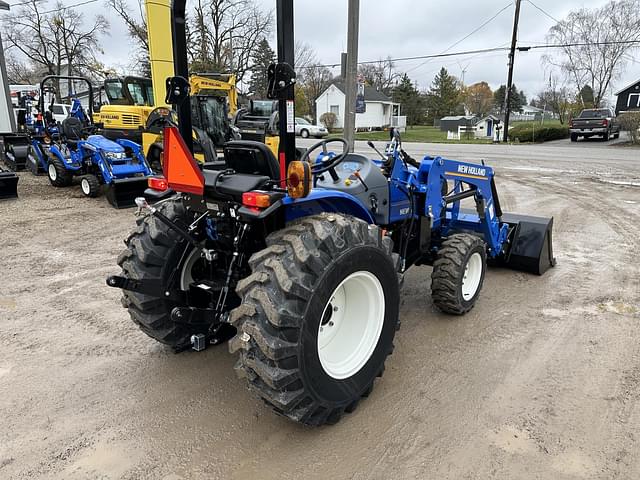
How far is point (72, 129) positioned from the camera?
34.7 feet

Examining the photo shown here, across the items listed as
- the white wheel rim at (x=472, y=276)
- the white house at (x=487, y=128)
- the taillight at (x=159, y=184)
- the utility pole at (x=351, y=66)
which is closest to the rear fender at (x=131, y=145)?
the utility pole at (x=351, y=66)

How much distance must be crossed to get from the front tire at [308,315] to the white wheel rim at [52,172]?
33.0 ft

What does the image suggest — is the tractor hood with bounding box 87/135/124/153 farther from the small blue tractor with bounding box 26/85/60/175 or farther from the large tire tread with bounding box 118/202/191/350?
the large tire tread with bounding box 118/202/191/350

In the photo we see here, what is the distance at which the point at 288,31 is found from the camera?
7.80 ft

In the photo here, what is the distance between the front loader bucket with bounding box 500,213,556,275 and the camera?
505cm

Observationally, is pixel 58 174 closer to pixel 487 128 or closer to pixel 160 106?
pixel 160 106

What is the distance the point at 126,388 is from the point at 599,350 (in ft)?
11.0

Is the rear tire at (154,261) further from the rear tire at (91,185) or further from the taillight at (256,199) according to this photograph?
the rear tire at (91,185)

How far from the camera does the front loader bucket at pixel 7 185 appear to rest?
9.23m

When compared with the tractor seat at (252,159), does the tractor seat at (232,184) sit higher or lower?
lower

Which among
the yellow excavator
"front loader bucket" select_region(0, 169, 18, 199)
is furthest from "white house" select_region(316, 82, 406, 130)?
"front loader bucket" select_region(0, 169, 18, 199)

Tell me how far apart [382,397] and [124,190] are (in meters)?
7.50

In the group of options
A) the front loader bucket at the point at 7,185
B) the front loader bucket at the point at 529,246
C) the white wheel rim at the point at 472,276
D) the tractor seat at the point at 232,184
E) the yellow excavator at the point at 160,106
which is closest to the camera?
the tractor seat at the point at 232,184

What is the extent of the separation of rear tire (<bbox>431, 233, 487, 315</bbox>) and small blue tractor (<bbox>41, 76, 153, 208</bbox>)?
6879mm
